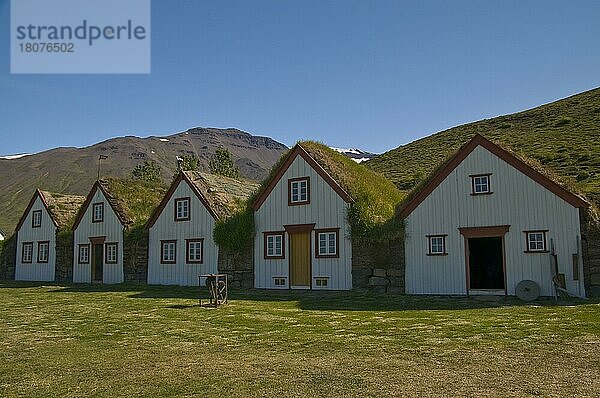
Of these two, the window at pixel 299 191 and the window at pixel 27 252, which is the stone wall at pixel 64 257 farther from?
the window at pixel 299 191

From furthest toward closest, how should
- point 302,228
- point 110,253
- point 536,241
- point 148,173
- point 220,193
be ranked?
point 148,173, point 110,253, point 220,193, point 302,228, point 536,241

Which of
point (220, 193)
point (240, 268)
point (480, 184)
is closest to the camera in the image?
point (480, 184)

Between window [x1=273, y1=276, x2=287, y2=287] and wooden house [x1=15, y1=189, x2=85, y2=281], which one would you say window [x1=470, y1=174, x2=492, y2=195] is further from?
wooden house [x1=15, y1=189, x2=85, y2=281]

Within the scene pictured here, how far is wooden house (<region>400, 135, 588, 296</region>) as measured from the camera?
21.0 meters

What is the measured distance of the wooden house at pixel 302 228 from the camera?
26672mm

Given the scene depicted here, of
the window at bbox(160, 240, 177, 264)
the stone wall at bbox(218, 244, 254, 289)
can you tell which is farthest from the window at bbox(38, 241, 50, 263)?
the stone wall at bbox(218, 244, 254, 289)

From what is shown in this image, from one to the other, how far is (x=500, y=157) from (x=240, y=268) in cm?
1362

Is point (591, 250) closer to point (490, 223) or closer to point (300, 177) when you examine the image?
point (490, 223)

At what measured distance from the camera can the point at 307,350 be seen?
11.7 metres

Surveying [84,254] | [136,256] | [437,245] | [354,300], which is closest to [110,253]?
[136,256]

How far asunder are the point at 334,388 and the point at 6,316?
13.9 metres

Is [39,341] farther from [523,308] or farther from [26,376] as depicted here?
[523,308]

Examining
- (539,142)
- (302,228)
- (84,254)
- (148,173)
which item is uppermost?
(148,173)

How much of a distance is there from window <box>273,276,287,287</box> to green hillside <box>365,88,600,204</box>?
12794 millimetres
